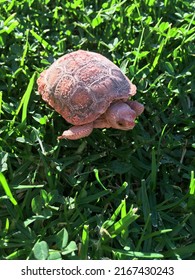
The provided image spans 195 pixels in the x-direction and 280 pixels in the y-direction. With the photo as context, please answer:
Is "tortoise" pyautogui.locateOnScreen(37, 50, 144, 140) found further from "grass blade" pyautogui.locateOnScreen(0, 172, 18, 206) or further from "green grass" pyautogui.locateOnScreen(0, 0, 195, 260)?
"grass blade" pyautogui.locateOnScreen(0, 172, 18, 206)

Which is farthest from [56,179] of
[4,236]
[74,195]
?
[4,236]

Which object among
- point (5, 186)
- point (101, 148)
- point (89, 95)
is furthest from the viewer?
point (101, 148)

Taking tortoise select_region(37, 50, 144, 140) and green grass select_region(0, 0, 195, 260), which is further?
tortoise select_region(37, 50, 144, 140)

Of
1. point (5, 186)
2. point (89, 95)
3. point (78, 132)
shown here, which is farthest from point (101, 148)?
point (5, 186)

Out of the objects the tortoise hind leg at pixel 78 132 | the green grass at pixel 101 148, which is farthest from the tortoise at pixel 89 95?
the green grass at pixel 101 148

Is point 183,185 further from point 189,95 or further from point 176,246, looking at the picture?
point 189,95

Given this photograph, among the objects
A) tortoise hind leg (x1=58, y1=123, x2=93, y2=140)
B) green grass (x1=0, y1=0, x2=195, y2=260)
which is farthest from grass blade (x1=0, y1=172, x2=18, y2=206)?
tortoise hind leg (x1=58, y1=123, x2=93, y2=140)

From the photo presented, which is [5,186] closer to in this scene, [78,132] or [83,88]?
[78,132]
